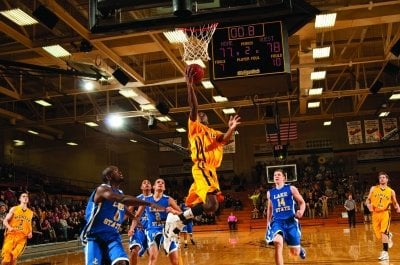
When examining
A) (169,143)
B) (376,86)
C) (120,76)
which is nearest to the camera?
(120,76)

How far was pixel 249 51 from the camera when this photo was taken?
8805mm

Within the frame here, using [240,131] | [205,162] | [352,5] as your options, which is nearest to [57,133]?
[240,131]

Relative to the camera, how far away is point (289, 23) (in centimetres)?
895

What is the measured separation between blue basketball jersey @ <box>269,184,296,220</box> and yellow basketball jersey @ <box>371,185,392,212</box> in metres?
3.29

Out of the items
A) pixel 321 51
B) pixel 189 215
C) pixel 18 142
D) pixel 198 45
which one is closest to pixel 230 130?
pixel 189 215

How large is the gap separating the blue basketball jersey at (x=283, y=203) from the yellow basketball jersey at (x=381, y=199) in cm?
329

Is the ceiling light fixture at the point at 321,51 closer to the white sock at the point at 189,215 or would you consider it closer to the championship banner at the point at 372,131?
the white sock at the point at 189,215

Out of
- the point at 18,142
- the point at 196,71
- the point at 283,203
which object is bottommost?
the point at 283,203

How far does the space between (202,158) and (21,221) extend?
240 inches

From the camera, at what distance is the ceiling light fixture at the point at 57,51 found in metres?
13.6

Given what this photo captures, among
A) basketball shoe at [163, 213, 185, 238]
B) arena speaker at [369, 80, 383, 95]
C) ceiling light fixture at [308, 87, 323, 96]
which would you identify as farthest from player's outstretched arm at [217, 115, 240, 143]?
ceiling light fixture at [308, 87, 323, 96]

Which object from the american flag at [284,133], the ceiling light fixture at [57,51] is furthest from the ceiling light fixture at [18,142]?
the ceiling light fixture at [57,51]

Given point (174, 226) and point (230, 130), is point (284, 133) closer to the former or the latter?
point (174, 226)

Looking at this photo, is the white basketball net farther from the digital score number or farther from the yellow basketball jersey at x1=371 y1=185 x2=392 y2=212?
the yellow basketball jersey at x1=371 y1=185 x2=392 y2=212
